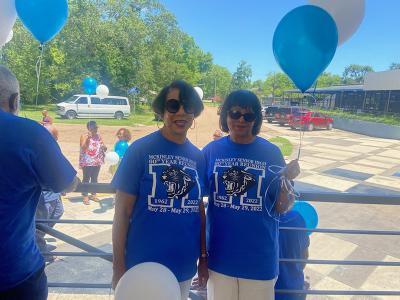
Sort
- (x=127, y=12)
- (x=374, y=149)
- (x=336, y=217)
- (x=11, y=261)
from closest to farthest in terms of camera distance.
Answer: (x=11, y=261), (x=336, y=217), (x=374, y=149), (x=127, y=12)

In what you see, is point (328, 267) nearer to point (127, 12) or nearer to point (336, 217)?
point (336, 217)

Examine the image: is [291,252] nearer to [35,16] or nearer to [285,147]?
[35,16]

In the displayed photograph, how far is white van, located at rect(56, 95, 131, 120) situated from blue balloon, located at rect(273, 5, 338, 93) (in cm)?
2197

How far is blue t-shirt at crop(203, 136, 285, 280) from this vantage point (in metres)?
1.58

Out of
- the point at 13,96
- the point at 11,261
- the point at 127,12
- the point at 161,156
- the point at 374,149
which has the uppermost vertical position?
the point at 127,12

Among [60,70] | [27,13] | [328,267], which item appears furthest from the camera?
[60,70]

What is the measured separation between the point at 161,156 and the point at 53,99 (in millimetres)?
30689

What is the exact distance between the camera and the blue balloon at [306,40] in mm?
1983

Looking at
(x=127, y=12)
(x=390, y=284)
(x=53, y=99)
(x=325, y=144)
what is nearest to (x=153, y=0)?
(x=127, y=12)

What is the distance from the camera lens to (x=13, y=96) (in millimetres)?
1322

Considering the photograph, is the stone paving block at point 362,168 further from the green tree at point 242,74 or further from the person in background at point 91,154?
the green tree at point 242,74

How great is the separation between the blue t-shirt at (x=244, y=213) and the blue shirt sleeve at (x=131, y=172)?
1.28 ft

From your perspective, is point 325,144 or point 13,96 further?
point 325,144

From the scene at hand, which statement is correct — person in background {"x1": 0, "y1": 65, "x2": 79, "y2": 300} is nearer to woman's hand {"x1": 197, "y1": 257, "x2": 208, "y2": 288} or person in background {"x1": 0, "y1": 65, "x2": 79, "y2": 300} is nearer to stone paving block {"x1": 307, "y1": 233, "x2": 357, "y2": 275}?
woman's hand {"x1": 197, "y1": 257, "x2": 208, "y2": 288}
